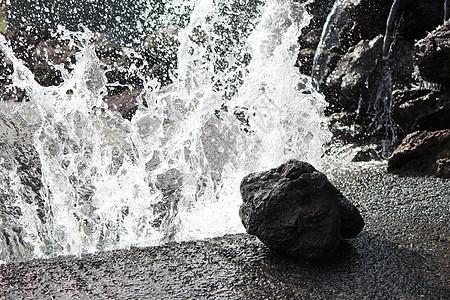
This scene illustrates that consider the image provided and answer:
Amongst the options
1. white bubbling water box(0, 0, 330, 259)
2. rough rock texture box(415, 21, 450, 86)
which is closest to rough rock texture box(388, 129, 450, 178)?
rough rock texture box(415, 21, 450, 86)

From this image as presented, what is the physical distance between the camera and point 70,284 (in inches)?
91.0

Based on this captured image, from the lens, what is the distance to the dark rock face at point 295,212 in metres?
2.50

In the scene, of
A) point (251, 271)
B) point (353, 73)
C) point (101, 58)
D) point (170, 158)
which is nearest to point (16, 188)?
point (170, 158)

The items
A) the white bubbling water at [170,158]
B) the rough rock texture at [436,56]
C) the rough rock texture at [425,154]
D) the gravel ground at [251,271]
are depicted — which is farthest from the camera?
the rough rock texture at [436,56]

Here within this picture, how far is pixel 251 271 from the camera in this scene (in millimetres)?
2434

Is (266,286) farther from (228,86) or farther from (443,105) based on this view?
(228,86)

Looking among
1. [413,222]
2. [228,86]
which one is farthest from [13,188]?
[228,86]

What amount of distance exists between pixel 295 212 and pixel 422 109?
3.21 m

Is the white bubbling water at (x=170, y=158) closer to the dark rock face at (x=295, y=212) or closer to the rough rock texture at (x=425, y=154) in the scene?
the dark rock face at (x=295, y=212)

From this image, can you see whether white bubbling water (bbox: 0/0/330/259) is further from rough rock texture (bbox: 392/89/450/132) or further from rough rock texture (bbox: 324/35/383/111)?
rough rock texture (bbox: 392/89/450/132)

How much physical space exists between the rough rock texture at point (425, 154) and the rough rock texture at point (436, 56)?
2.24ft

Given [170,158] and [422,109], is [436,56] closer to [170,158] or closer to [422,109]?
[422,109]

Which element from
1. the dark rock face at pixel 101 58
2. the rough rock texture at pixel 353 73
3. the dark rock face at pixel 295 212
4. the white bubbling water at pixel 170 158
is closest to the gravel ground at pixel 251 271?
the dark rock face at pixel 295 212

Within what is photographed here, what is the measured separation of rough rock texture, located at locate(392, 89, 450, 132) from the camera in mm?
4797
